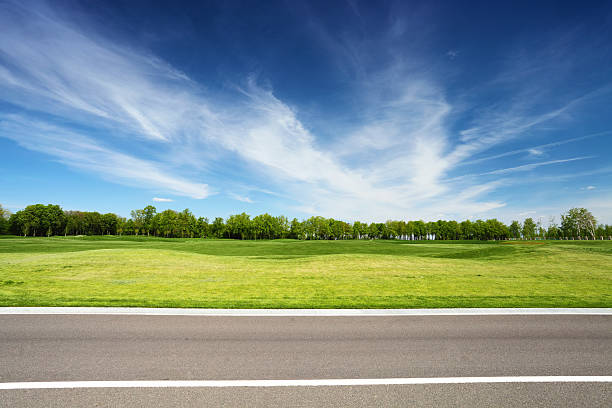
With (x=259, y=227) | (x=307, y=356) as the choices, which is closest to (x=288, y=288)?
(x=307, y=356)

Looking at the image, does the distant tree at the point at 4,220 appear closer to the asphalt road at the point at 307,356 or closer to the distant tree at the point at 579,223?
the asphalt road at the point at 307,356

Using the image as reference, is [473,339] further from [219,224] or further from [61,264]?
[219,224]

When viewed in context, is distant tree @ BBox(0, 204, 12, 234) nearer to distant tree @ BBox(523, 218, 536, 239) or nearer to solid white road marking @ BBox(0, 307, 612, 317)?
solid white road marking @ BBox(0, 307, 612, 317)

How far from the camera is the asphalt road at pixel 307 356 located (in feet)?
13.5

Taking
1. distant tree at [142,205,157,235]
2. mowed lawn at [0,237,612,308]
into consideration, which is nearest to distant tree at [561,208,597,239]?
mowed lawn at [0,237,612,308]

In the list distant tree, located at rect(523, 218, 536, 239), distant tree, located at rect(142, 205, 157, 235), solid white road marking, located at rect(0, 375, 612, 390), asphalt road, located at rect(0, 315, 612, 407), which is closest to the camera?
asphalt road, located at rect(0, 315, 612, 407)

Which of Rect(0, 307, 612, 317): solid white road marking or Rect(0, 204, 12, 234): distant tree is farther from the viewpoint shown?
Rect(0, 204, 12, 234): distant tree

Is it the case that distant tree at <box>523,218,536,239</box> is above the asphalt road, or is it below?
above

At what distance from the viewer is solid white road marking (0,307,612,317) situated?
8.27 m

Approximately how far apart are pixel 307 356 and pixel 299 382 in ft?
3.23

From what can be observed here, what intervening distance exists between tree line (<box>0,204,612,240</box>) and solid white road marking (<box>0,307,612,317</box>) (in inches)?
4183

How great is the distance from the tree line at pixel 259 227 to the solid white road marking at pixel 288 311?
10625cm

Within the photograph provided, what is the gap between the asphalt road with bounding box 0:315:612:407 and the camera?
4.13m

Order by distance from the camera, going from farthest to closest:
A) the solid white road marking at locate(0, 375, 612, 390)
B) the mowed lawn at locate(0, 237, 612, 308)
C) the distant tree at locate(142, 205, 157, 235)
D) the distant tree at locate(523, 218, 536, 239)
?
the distant tree at locate(523, 218, 536, 239) < the distant tree at locate(142, 205, 157, 235) < the mowed lawn at locate(0, 237, 612, 308) < the solid white road marking at locate(0, 375, 612, 390)
